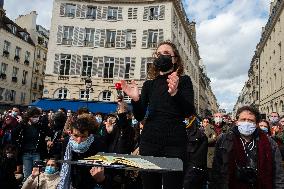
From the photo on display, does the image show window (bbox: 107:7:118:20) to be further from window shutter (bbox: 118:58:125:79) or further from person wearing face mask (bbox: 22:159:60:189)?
person wearing face mask (bbox: 22:159:60:189)

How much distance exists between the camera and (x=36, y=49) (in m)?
56.6

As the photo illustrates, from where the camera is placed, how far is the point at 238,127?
4.77 m

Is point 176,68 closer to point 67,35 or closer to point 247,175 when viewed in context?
point 247,175

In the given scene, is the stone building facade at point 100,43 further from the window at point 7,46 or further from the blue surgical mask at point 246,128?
the blue surgical mask at point 246,128

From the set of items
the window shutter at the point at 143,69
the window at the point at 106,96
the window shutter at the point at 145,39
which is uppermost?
the window shutter at the point at 145,39

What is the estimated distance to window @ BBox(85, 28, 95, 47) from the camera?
36562 millimetres

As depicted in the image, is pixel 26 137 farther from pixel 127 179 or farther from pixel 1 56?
pixel 1 56

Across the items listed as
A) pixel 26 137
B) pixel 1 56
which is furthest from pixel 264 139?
pixel 1 56

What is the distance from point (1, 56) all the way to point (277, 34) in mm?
34491

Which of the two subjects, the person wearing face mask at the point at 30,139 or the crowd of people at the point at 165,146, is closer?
the crowd of people at the point at 165,146

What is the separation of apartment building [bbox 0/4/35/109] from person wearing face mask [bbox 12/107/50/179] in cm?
3847

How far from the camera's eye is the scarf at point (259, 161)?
432cm

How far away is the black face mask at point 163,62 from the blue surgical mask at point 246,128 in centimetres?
195

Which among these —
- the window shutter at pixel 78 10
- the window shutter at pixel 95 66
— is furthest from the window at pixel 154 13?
the window shutter at pixel 78 10
